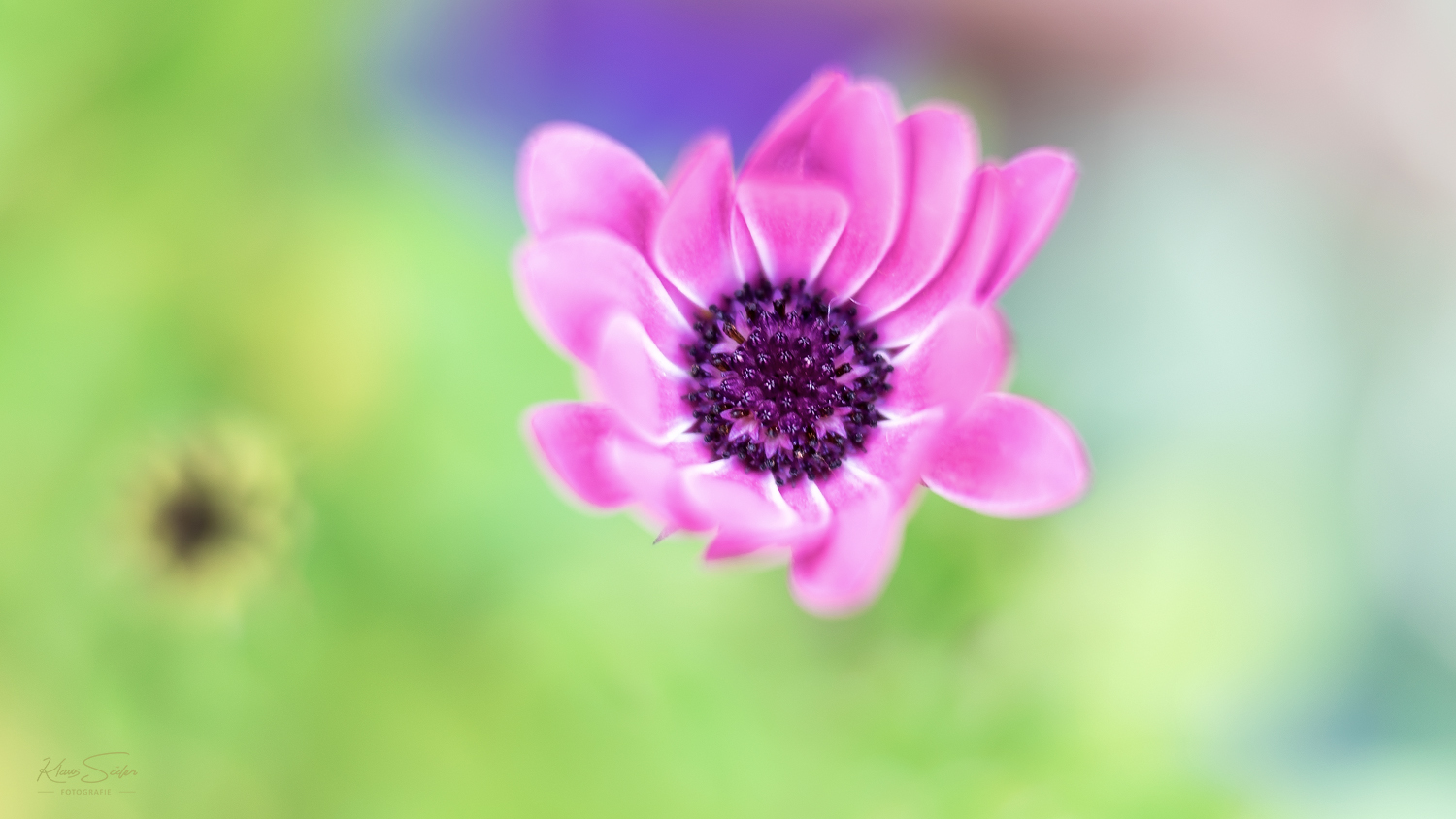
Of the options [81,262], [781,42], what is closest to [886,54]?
[781,42]

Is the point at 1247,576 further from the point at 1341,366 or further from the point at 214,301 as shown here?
the point at 214,301

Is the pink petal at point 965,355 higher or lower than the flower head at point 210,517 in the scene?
lower

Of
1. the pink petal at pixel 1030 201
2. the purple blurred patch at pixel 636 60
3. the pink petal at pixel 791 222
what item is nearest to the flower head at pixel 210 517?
the purple blurred patch at pixel 636 60

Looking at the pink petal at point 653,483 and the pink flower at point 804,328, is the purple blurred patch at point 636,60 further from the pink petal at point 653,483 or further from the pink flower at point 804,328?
the pink petal at point 653,483
